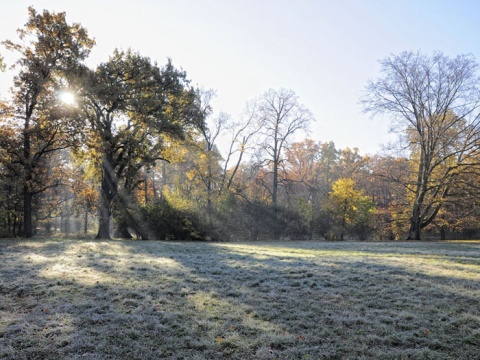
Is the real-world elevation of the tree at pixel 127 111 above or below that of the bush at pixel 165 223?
above

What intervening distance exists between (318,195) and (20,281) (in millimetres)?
37077

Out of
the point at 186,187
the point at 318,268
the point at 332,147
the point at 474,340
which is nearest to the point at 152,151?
the point at 186,187

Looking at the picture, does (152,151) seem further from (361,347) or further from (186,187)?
(361,347)

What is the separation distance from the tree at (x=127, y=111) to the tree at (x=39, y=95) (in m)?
1.71

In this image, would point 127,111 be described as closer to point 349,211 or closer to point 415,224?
point 349,211

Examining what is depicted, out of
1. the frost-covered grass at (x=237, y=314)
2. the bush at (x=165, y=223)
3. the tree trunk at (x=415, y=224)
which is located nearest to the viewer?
the frost-covered grass at (x=237, y=314)

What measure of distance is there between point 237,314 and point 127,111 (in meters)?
21.1

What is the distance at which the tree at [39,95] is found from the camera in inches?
742

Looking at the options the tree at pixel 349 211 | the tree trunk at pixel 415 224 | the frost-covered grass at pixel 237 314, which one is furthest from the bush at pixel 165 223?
the tree trunk at pixel 415 224

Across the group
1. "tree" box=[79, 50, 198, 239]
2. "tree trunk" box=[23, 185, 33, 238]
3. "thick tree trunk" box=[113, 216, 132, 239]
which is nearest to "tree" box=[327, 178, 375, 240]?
"tree" box=[79, 50, 198, 239]

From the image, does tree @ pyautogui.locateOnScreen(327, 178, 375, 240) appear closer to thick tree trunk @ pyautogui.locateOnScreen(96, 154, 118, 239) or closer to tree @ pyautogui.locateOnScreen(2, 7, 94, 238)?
thick tree trunk @ pyautogui.locateOnScreen(96, 154, 118, 239)

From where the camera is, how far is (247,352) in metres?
3.76

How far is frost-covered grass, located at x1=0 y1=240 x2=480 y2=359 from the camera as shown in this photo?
3789mm

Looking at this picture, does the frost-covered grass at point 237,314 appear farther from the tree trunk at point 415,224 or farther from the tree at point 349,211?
the tree at point 349,211
